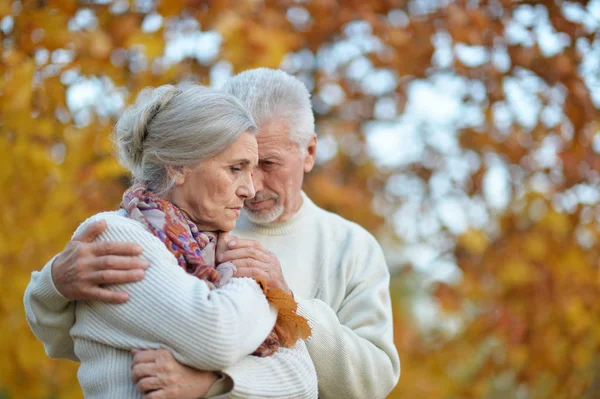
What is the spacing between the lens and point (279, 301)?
7.43 ft

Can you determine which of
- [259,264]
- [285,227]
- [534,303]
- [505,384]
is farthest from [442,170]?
[505,384]

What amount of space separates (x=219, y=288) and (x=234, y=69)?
3.10 metres

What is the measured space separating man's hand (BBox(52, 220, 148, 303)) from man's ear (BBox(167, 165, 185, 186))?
0.24 m

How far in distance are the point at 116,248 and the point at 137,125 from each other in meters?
0.40

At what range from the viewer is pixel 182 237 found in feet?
7.30

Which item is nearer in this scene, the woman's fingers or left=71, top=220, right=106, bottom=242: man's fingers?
left=71, top=220, right=106, bottom=242: man's fingers

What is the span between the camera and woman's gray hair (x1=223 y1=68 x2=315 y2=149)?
2.84 m

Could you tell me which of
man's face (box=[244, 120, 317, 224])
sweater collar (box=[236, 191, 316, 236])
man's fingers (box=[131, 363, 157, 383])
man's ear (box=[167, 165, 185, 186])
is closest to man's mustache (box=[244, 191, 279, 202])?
man's face (box=[244, 120, 317, 224])

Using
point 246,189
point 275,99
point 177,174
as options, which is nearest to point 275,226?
point 275,99

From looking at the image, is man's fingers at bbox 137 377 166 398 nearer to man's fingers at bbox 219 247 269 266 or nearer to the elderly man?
the elderly man

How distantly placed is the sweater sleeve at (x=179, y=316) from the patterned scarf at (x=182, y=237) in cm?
5

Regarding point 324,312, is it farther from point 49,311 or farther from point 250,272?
point 49,311

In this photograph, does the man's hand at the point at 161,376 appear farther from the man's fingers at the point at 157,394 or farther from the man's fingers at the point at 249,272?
the man's fingers at the point at 249,272

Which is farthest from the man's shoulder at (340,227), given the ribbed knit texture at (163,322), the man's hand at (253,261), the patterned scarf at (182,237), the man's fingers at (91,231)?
the man's fingers at (91,231)
